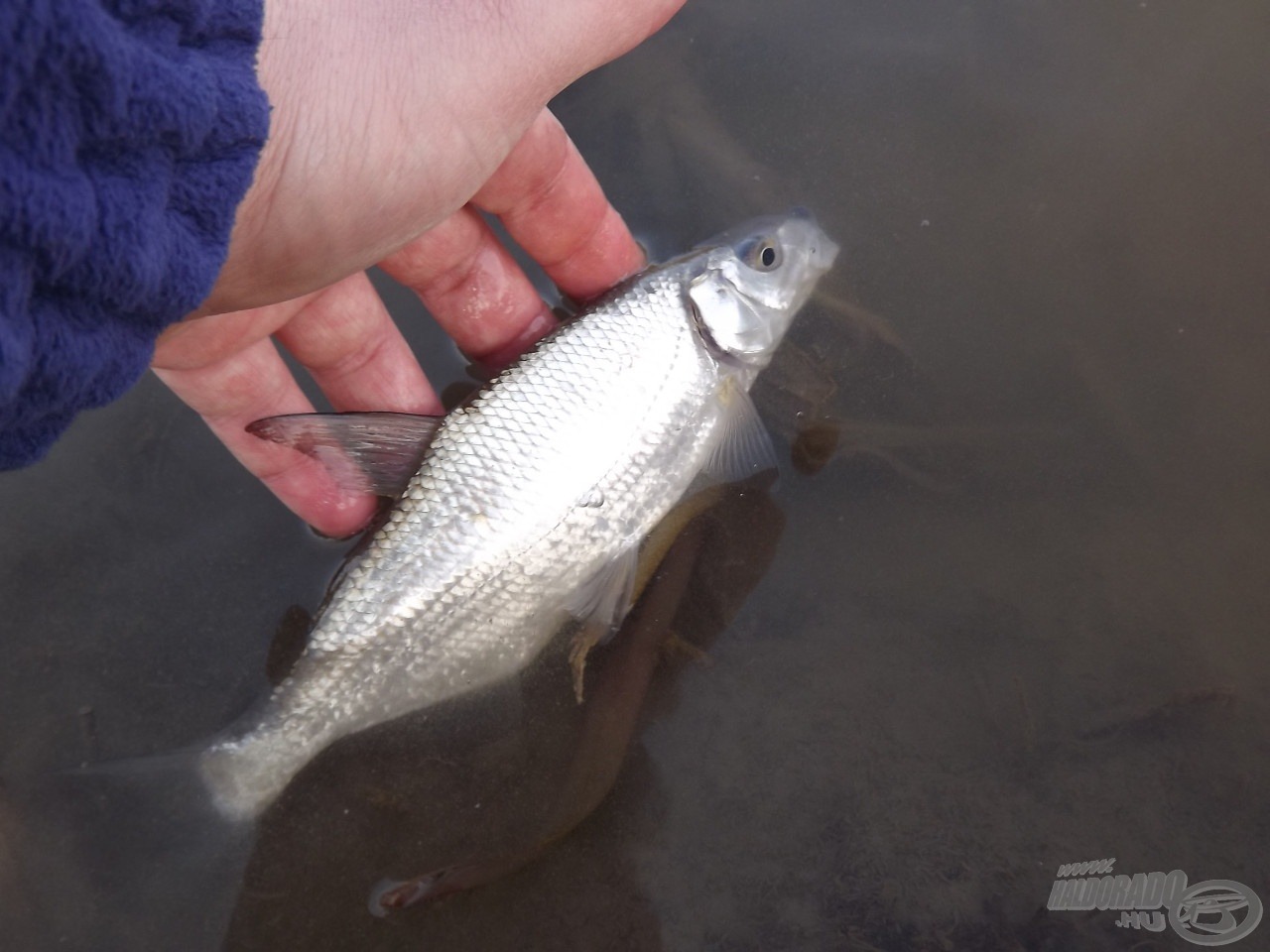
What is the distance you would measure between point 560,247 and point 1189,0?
214 centimetres

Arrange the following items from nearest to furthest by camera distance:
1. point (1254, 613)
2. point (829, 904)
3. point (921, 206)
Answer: point (829, 904) → point (1254, 613) → point (921, 206)

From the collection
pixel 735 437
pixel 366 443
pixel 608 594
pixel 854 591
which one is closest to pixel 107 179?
pixel 366 443

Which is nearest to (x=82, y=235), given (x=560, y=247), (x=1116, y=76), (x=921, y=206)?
(x=560, y=247)

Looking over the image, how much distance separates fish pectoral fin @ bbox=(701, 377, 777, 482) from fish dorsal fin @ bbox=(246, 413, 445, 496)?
0.76 m

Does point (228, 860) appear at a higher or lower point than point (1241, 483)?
higher

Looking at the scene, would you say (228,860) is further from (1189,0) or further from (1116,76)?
(1189,0)

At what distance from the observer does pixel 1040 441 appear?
7.84ft

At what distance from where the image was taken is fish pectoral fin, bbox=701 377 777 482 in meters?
2.36

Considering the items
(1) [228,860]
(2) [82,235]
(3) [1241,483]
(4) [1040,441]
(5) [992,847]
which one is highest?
(2) [82,235]

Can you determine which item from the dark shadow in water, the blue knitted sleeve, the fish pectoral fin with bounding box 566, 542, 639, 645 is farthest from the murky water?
the blue knitted sleeve

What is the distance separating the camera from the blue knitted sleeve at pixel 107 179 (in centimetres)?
104

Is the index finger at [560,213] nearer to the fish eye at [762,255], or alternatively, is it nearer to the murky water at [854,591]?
the murky water at [854,591]

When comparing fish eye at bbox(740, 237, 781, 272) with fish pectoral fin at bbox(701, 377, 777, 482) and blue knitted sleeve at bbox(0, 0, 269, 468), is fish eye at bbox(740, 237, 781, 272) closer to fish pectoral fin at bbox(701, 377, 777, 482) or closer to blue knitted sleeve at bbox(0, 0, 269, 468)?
fish pectoral fin at bbox(701, 377, 777, 482)

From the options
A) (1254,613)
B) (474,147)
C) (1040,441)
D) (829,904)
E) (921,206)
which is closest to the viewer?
(474,147)
